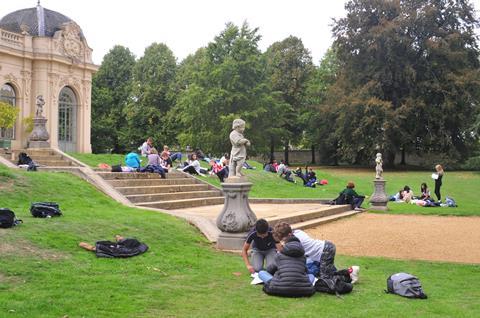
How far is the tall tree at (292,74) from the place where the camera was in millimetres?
55625

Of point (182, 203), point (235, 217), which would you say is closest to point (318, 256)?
point (235, 217)

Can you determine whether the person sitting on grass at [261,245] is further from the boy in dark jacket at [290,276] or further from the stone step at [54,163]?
the stone step at [54,163]

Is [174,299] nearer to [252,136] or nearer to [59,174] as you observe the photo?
[59,174]

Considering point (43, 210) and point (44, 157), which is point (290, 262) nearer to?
point (43, 210)

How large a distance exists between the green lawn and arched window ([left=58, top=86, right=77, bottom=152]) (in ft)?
73.8

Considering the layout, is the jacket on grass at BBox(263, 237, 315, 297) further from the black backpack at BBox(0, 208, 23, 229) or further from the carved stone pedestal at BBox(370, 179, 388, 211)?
the carved stone pedestal at BBox(370, 179, 388, 211)

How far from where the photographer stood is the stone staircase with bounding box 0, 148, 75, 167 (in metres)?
21.2

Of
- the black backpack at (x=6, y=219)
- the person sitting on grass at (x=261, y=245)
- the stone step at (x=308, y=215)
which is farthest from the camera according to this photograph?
the stone step at (x=308, y=215)

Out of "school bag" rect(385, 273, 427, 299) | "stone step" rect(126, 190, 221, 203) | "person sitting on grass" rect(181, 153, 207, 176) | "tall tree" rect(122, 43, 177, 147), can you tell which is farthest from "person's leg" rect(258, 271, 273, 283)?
"tall tree" rect(122, 43, 177, 147)

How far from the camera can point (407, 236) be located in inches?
534

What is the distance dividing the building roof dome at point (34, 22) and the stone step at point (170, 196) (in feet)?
58.2

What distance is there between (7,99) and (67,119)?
4199 mm

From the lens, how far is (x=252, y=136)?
4450 centimetres

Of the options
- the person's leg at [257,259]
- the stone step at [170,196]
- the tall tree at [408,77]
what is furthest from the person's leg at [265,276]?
the tall tree at [408,77]
